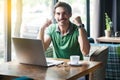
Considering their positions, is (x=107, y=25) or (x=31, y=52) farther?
(x=107, y=25)

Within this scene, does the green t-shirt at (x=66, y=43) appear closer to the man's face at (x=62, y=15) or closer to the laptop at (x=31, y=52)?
the man's face at (x=62, y=15)

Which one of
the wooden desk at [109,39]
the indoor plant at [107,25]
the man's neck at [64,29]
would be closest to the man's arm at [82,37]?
the man's neck at [64,29]

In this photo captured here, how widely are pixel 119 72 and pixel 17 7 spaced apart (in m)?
1.55

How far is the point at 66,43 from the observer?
301 cm

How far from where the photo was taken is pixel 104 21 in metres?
5.80

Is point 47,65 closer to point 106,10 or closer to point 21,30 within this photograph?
point 21,30

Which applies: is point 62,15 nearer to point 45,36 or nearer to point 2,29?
point 45,36

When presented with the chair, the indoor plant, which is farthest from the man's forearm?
the indoor plant

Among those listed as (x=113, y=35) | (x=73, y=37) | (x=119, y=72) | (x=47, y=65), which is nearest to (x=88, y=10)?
(x=113, y=35)

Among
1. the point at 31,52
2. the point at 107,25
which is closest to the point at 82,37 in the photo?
the point at 31,52

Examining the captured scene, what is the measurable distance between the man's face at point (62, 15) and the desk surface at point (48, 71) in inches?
25.5

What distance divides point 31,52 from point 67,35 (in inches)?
27.6

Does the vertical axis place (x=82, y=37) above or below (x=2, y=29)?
below

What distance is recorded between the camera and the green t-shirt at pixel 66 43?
300 cm
